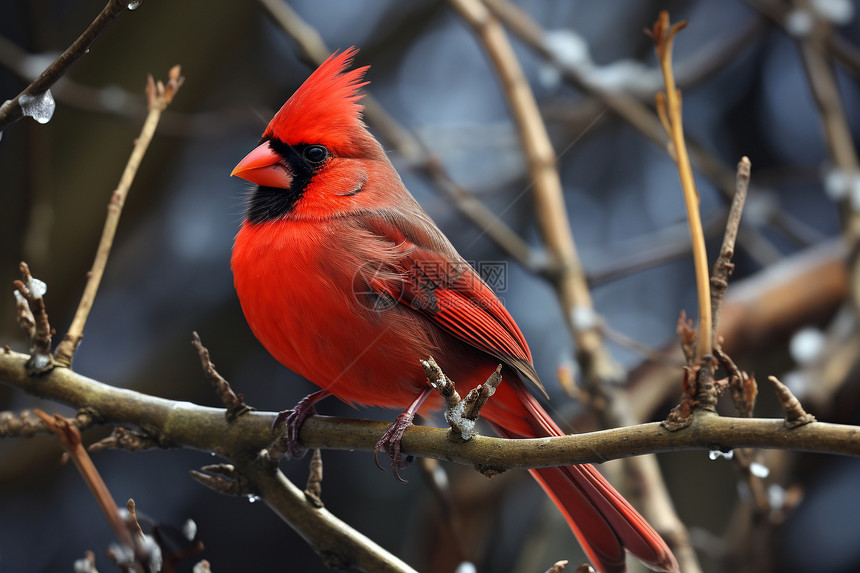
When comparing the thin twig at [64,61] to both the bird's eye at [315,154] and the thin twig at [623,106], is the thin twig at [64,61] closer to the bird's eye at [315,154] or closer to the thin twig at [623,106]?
the bird's eye at [315,154]

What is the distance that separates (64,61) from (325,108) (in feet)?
1.06

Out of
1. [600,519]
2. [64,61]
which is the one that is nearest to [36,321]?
[64,61]

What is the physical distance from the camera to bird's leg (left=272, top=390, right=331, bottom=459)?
1086 mm

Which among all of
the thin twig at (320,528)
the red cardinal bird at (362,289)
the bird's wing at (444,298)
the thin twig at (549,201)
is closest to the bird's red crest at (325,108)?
the red cardinal bird at (362,289)

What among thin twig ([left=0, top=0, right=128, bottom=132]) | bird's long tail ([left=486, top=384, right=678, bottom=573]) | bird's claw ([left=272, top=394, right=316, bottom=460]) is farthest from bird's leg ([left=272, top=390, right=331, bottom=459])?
thin twig ([left=0, top=0, right=128, bottom=132])

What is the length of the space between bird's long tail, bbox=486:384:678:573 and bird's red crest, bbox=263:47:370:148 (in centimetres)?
47

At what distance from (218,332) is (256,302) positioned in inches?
38.1

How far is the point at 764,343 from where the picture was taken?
227 cm

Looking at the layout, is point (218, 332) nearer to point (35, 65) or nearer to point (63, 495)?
point (63, 495)

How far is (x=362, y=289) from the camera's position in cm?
112

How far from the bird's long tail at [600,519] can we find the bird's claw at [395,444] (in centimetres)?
24

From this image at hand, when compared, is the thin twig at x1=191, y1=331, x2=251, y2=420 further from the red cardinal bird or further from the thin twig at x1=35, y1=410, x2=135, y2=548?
the thin twig at x1=35, y1=410, x2=135, y2=548

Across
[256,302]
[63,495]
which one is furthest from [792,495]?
[63,495]

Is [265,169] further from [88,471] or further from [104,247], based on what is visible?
[88,471]
